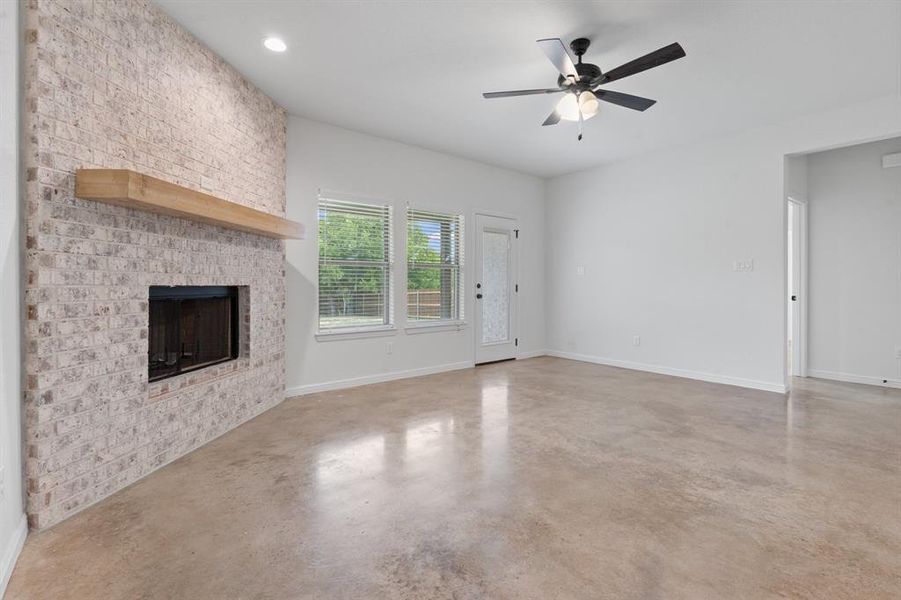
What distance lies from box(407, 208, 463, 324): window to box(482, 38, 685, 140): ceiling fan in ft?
7.91

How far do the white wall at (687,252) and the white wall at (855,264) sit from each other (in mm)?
1236

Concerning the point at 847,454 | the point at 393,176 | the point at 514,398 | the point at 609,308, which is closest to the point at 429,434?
the point at 514,398

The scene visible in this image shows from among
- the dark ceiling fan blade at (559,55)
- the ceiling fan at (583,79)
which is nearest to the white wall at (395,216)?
the ceiling fan at (583,79)

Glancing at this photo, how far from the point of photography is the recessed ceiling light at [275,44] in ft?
10.1

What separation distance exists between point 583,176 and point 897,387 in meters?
4.45

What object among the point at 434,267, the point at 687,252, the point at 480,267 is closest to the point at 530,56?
the point at 434,267

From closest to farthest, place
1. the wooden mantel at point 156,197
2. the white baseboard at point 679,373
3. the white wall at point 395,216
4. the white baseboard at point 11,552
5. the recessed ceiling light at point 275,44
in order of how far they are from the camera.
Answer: the white baseboard at point 11,552 < the wooden mantel at point 156,197 < the recessed ceiling light at point 275,44 < the white wall at point 395,216 < the white baseboard at point 679,373

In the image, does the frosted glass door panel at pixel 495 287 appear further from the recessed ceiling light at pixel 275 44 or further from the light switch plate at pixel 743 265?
the recessed ceiling light at pixel 275 44

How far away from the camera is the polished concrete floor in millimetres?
1689

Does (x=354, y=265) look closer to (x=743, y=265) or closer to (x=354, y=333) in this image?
(x=354, y=333)

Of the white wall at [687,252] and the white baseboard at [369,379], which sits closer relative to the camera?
the white baseboard at [369,379]

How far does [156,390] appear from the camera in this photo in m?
2.71

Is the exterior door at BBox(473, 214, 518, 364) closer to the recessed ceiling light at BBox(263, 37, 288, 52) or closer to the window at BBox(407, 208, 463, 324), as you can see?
the window at BBox(407, 208, 463, 324)

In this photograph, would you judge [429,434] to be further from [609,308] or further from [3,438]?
[609,308]
